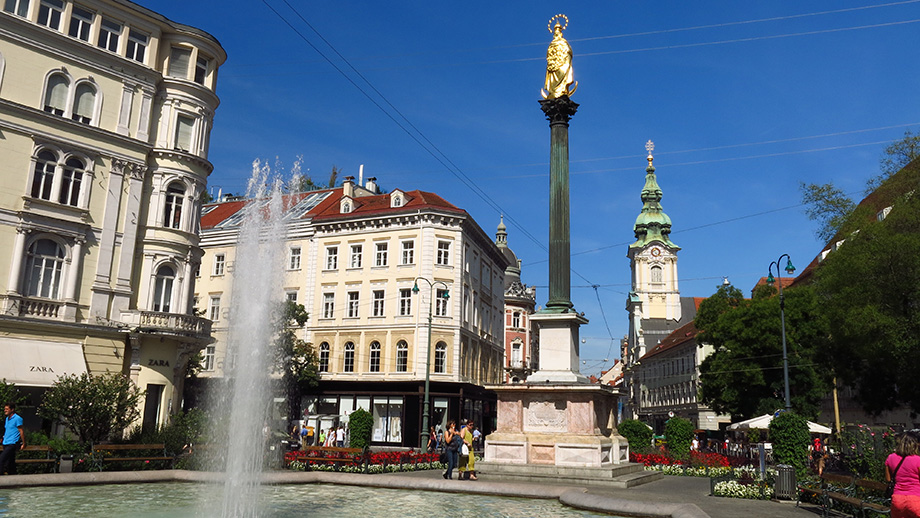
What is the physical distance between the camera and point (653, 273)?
120m

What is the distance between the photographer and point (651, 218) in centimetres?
12212

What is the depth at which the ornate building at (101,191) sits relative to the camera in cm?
2497

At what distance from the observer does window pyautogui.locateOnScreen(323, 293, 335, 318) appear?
47.1 metres

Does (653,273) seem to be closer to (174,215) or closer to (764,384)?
(764,384)

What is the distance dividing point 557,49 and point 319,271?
30.5 meters

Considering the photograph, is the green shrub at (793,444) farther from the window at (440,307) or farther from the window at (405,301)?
the window at (405,301)

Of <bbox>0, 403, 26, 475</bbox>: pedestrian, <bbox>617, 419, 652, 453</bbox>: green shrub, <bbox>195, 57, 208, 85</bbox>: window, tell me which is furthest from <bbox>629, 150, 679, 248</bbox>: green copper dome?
<bbox>0, 403, 26, 475</bbox>: pedestrian

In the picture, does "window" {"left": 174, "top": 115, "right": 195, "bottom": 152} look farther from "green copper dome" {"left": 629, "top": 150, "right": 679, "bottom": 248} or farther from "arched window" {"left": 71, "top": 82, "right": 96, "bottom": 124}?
"green copper dome" {"left": 629, "top": 150, "right": 679, "bottom": 248}

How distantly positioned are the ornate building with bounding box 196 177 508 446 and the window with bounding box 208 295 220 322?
0.30 ft

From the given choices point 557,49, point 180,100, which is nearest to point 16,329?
point 180,100

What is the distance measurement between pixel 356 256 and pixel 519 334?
25.7m

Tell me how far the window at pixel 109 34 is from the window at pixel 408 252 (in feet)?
72.8

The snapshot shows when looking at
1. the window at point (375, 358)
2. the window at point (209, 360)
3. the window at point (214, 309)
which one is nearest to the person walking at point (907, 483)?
the window at point (375, 358)

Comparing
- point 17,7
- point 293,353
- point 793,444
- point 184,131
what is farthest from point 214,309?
point 793,444
